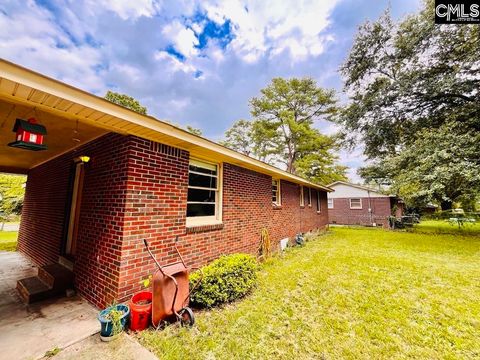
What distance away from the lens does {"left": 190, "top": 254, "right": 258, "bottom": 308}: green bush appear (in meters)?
3.52

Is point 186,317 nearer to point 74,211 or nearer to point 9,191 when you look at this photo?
point 74,211

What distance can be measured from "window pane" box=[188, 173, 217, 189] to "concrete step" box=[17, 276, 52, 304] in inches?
123

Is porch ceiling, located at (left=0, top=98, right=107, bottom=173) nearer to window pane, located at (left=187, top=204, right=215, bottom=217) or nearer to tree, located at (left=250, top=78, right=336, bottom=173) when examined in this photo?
window pane, located at (left=187, top=204, right=215, bottom=217)

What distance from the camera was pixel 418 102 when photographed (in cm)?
1190

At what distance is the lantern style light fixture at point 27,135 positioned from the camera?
2.39 meters

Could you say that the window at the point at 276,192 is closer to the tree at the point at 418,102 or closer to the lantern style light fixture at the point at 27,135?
the lantern style light fixture at the point at 27,135

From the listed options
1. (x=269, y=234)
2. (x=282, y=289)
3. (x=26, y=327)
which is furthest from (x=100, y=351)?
(x=269, y=234)

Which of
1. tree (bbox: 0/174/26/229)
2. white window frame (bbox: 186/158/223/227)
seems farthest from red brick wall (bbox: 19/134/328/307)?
tree (bbox: 0/174/26/229)

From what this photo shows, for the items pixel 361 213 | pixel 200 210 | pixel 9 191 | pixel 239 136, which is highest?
pixel 239 136

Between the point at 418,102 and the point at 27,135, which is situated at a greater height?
the point at 418,102

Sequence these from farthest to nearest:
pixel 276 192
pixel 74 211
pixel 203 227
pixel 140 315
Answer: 1. pixel 276 192
2. pixel 74 211
3. pixel 203 227
4. pixel 140 315

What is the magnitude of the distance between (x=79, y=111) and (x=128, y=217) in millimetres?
1571

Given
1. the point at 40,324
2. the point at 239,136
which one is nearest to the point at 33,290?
the point at 40,324

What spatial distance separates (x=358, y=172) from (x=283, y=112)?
773 centimetres
